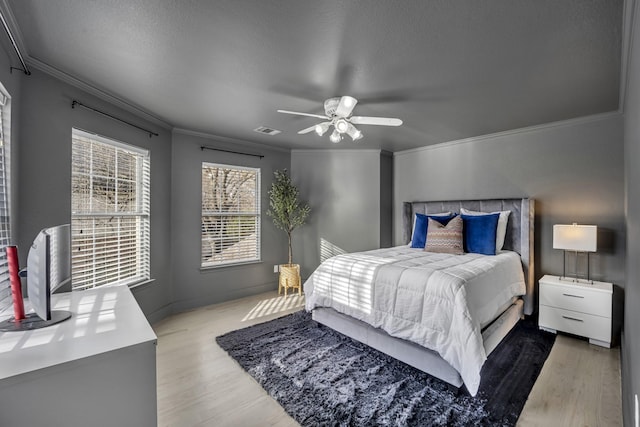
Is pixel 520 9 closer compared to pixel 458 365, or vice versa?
pixel 520 9

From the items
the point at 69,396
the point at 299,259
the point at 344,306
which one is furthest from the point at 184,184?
the point at 69,396

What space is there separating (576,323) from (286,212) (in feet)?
12.5

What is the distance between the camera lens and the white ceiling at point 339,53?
158cm

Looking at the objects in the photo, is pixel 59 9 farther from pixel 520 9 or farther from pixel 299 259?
pixel 299 259

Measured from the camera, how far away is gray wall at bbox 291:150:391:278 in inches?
194

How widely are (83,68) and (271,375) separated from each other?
9.46ft

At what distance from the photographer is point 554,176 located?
11.6 feet

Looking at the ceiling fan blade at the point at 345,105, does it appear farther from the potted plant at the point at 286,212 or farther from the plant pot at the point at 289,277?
the plant pot at the point at 289,277

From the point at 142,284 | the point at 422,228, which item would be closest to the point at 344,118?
the point at 422,228

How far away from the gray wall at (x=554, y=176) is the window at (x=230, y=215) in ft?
9.81

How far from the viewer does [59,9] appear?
1.61m

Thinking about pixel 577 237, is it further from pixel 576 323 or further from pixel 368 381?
pixel 368 381

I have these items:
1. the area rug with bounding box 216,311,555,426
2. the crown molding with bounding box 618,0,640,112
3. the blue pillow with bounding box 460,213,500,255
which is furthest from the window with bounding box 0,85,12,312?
the blue pillow with bounding box 460,213,500,255

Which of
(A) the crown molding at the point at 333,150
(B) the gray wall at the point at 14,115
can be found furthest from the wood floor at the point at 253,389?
(A) the crown molding at the point at 333,150
